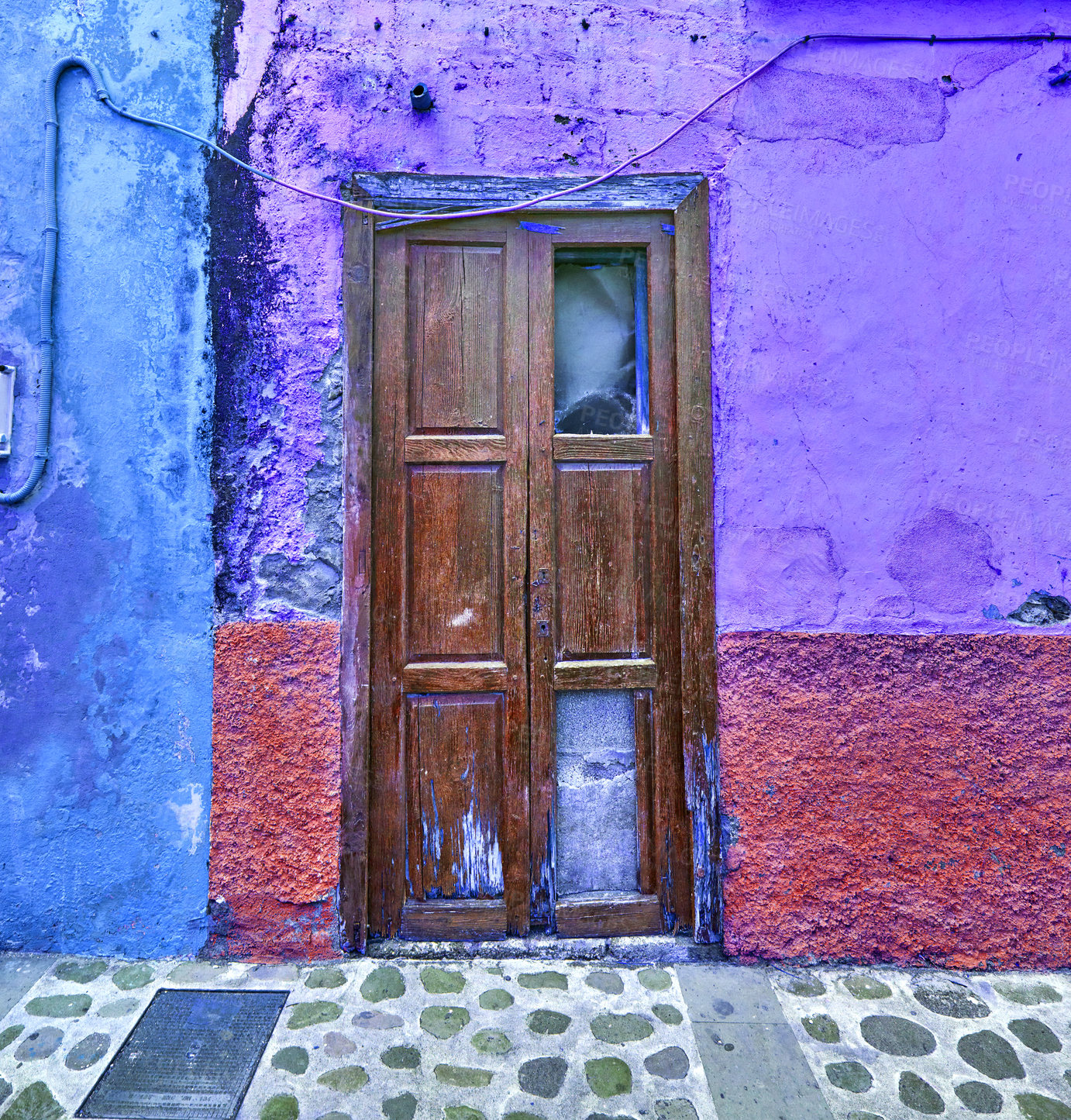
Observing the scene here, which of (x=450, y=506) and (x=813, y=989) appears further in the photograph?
(x=450, y=506)

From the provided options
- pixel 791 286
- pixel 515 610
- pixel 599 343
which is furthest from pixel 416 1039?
pixel 791 286

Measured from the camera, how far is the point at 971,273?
99.6 inches

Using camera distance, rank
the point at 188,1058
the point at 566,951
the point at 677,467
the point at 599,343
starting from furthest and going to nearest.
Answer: the point at 599,343
the point at 677,467
the point at 566,951
the point at 188,1058

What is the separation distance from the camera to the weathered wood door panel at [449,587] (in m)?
2.49

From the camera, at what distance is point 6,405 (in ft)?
8.14

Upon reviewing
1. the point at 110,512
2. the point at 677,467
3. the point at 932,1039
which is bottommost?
the point at 932,1039

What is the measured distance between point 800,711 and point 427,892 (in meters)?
1.43

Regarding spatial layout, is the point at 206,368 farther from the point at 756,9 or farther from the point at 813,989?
the point at 813,989

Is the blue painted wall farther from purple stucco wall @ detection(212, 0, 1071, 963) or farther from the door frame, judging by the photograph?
the door frame

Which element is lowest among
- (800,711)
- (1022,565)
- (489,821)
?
(489,821)

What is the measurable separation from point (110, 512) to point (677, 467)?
6.50ft

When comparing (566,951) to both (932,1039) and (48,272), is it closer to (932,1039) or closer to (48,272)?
(932,1039)

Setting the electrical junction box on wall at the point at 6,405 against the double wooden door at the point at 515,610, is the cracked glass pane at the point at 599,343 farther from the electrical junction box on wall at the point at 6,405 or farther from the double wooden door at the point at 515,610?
the electrical junction box on wall at the point at 6,405

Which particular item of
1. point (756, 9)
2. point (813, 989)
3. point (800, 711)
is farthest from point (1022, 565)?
point (756, 9)
